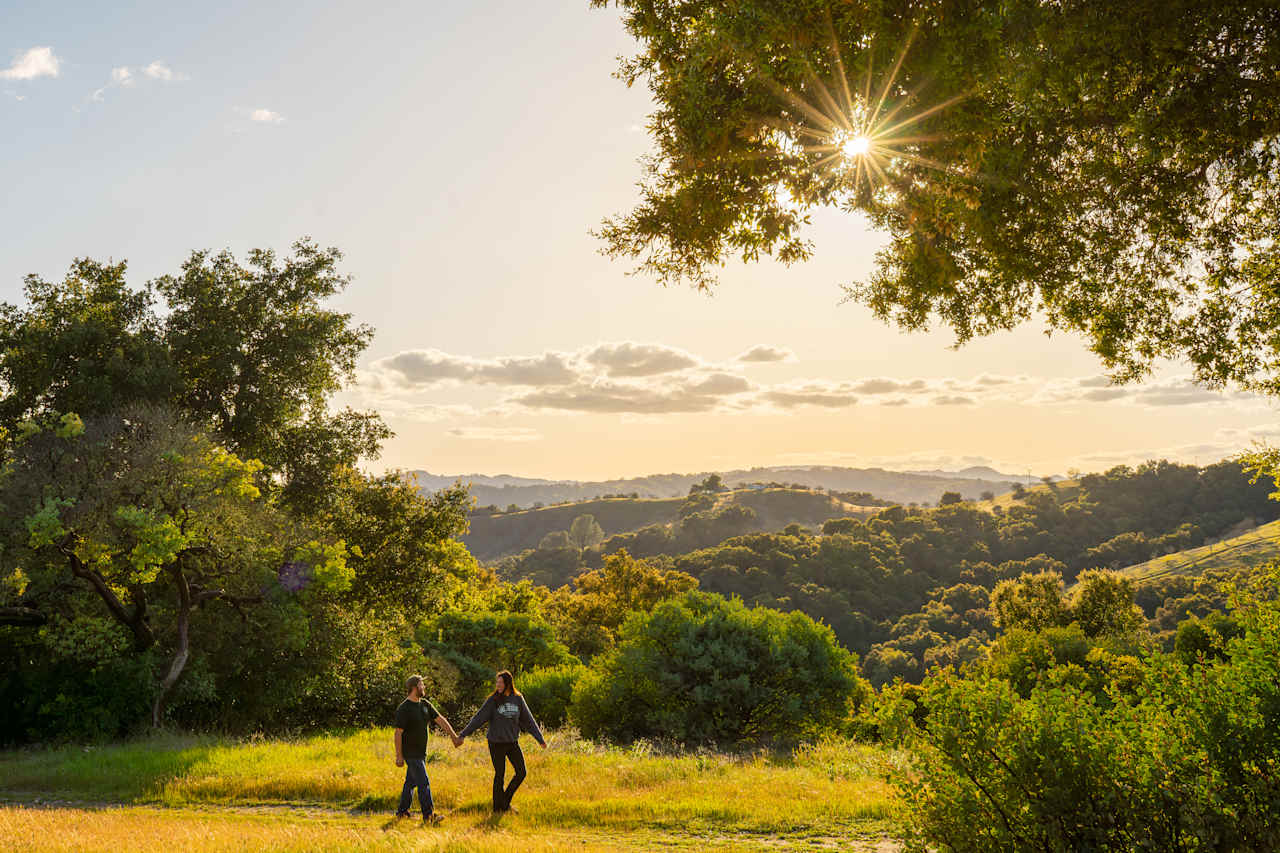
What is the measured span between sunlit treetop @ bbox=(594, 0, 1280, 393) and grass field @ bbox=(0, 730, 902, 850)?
6442mm

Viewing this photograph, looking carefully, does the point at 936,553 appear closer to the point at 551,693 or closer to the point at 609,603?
the point at 609,603

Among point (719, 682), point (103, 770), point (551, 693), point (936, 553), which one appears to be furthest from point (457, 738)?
point (936, 553)

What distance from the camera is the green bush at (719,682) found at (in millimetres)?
21125

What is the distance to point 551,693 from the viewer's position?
28.1m

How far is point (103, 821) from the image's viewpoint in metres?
9.51

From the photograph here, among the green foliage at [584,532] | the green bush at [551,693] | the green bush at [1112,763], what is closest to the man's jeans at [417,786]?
the green bush at [1112,763]

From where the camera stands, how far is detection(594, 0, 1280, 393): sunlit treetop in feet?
24.6

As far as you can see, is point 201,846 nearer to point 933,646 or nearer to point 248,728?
point 248,728

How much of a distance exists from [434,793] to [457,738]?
1586mm

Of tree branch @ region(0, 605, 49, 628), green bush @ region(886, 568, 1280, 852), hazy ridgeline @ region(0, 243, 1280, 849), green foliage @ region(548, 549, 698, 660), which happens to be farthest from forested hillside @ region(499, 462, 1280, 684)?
green bush @ region(886, 568, 1280, 852)

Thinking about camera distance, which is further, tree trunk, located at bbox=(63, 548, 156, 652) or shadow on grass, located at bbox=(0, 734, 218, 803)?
tree trunk, located at bbox=(63, 548, 156, 652)

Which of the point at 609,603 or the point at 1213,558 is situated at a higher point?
the point at 609,603

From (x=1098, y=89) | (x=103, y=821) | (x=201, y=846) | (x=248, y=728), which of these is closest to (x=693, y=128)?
(x=1098, y=89)

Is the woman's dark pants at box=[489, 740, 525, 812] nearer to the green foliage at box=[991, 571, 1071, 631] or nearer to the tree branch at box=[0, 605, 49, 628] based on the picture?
the tree branch at box=[0, 605, 49, 628]
